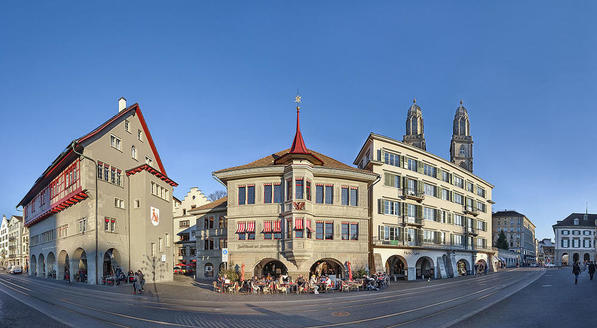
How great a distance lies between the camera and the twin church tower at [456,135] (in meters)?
117

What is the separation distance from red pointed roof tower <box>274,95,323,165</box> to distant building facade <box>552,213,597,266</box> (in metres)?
121

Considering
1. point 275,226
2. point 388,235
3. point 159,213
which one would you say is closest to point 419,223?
point 388,235

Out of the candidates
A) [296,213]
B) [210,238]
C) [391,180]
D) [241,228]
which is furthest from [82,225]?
[391,180]

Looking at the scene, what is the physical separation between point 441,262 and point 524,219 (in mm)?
103062

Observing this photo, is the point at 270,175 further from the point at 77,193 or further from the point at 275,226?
the point at 77,193

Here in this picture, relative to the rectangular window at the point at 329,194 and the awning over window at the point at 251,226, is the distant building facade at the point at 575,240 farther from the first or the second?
the awning over window at the point at 251,226

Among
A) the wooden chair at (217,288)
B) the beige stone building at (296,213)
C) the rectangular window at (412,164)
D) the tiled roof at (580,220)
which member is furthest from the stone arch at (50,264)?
the tiled roof at (580,220)

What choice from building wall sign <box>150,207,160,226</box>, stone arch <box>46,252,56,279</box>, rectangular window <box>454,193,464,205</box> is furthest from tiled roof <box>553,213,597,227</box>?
stone arch <box>46,252,56,279</box>

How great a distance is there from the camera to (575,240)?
126562 mm

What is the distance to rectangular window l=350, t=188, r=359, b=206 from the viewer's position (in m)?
36.8

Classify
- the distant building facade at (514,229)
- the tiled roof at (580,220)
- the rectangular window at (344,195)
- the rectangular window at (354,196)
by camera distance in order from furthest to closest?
the distant building facade at (514,229)
the tiled roof at (580,220)
the rectangular window at (354,196)
the rectangular window at (344,195)

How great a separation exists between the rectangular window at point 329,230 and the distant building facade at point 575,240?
119m

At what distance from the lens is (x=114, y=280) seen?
1471 inches

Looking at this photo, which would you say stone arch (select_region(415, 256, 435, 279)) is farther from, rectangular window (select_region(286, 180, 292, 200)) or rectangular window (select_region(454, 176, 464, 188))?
rectangular window (select_region(286, 180, 292, 200))
